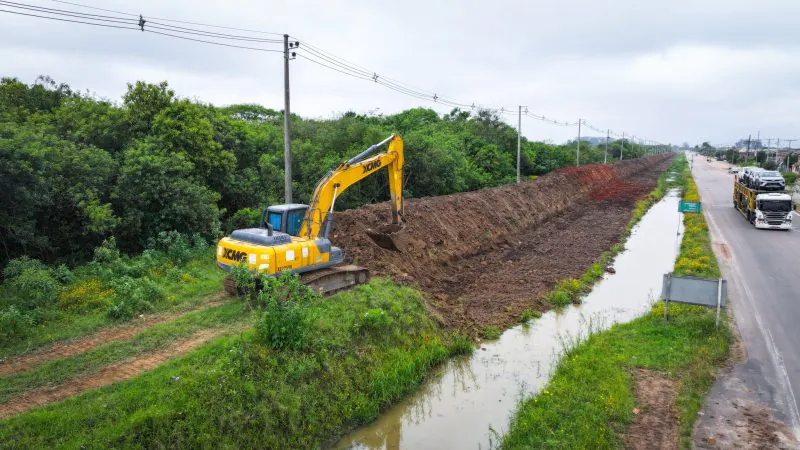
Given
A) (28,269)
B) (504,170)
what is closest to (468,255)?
(28,269)

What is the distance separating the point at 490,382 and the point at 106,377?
7877mm

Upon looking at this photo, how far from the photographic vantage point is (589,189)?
163ft

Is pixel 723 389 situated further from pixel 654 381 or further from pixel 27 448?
pixel 27 448

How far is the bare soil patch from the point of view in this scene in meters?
8.92

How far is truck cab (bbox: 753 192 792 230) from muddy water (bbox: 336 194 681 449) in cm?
1225

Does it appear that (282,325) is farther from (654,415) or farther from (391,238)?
(391,238)

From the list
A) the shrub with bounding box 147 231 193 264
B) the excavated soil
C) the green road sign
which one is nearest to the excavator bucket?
the excavated soil

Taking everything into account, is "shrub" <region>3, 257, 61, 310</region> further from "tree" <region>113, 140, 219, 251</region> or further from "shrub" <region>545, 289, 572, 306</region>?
"shrub" <region>545, 289, 572, 306</region>

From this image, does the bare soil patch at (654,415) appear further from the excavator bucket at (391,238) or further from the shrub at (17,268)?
the shrub at (17,268)

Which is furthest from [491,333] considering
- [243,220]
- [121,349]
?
[243,220]

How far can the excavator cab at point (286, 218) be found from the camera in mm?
13875

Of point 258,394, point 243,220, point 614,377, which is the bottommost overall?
point 614,377

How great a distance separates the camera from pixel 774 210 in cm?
2698

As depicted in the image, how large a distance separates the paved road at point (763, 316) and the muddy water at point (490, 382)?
2.99 meters
